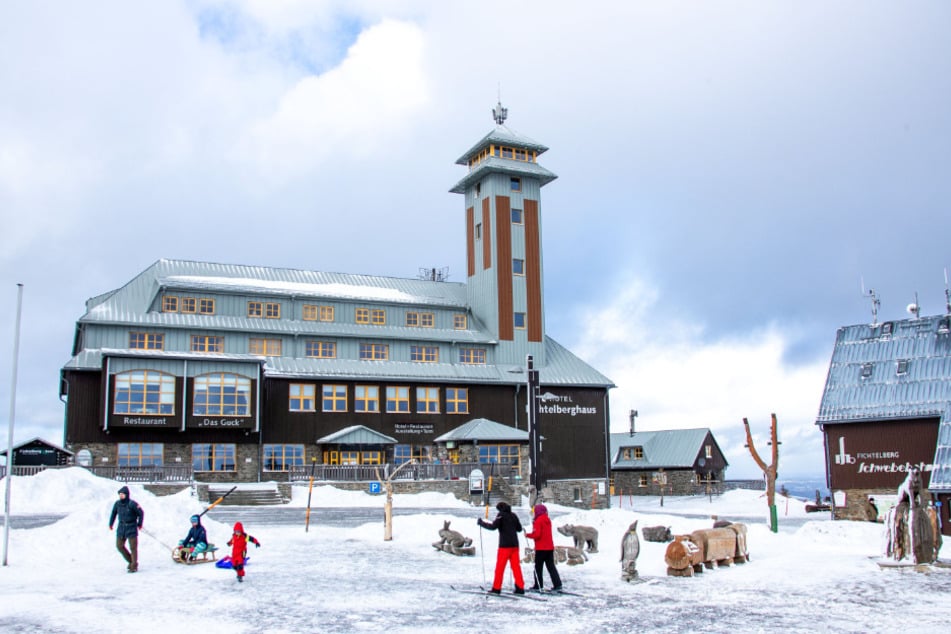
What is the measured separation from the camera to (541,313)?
58500mm

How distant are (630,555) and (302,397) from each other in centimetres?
3370

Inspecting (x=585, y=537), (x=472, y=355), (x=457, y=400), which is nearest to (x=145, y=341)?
(x=457, y=400)

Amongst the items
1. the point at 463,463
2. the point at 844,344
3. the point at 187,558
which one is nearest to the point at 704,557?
the point at 187,558

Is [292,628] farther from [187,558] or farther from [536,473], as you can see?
[536,473]

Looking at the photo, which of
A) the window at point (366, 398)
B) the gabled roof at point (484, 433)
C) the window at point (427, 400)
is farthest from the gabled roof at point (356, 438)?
the gabled roof at point (484, 433)

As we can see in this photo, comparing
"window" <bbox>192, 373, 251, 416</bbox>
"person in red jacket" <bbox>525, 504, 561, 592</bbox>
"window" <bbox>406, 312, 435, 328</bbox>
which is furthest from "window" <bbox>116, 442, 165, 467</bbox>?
"person in red jacket" <bbox>525, 504, 561, 592</bbox>

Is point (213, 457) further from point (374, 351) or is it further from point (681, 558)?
point (681, 558)

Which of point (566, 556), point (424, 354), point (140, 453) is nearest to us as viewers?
point (566, 556)

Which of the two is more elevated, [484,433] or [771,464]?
[484,433]

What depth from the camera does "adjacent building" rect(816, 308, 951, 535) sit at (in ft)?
121

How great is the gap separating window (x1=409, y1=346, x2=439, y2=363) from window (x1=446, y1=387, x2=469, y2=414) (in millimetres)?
2394

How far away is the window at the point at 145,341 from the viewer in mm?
47688

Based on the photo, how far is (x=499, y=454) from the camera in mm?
51719

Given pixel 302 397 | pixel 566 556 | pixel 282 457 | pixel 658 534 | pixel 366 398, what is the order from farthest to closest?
pixel 366 398 → pixel 302 397 → pixel 282 457 → pixel 658 534 → pixel 566 556
